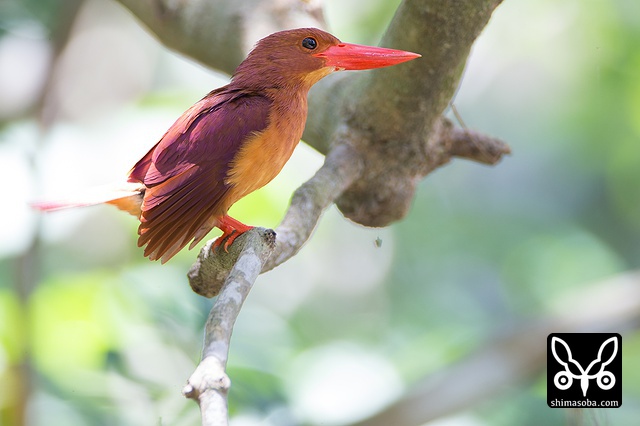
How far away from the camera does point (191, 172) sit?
2355 mm

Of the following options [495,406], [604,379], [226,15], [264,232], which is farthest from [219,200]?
[495,406]

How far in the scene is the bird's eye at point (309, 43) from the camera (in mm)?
2742

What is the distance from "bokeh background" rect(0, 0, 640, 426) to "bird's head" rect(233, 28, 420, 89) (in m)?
0.76

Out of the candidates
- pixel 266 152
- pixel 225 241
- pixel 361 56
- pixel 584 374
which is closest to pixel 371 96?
pixel 361 56

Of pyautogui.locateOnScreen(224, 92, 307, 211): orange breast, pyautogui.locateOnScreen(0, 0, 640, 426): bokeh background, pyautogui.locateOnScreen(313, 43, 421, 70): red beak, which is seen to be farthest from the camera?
pyautogui.locateOnScreen(0, 0, 640, 426): bokeh background

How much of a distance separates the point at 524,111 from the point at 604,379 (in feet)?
12.7

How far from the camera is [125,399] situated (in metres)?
2.85

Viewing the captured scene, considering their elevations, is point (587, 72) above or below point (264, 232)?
above

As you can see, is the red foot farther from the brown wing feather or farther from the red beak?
the red beak

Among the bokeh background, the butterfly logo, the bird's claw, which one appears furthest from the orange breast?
the butterfly logo

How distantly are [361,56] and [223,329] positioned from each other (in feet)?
4.15

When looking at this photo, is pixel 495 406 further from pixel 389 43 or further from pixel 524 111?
pixel 524 111

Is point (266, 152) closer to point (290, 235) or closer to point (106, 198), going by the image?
point (290, 235)

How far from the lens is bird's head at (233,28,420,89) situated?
8.80ft
